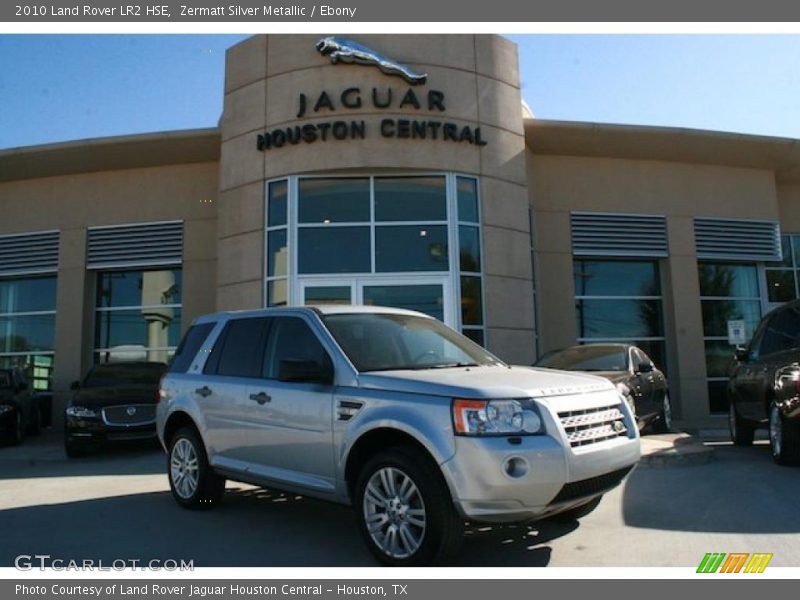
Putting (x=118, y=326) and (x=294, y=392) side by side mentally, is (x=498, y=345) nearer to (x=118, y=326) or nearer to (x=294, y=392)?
(x=294, y=392)

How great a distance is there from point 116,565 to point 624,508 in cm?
431

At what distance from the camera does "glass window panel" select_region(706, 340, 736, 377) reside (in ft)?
53.0

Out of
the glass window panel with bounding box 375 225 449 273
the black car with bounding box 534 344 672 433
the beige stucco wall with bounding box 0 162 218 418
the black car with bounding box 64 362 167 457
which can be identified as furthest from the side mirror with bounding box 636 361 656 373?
the beige stucco wall with bounding box 0 162 218 418

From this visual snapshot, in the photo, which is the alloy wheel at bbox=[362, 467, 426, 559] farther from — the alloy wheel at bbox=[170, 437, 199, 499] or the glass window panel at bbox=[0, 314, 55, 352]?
the glass window panel at bbox=[0, 314, 55, 352]

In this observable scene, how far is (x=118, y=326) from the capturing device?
54.2 feet

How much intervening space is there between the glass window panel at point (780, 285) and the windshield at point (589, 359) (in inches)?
334

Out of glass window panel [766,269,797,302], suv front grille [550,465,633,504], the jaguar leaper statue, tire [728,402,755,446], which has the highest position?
the jaguar leaper statue

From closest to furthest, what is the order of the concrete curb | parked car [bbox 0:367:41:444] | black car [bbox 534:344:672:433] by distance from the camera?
the concrete curb
black car [bbox 534:344:672:433]
parked car [bbox 0:367:41:444]

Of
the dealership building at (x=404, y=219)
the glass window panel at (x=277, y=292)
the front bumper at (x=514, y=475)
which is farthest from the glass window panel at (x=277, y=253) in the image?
the front bumper at (x=514, y=475)

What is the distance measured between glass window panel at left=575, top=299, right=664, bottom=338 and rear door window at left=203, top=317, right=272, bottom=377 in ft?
36.2

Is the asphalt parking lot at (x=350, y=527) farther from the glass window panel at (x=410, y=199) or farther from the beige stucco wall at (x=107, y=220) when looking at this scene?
the beige stucco wall at (x=107, y=220)

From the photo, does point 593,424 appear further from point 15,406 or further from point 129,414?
point 15,406

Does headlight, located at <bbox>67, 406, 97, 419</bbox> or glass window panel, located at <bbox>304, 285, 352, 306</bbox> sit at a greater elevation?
glass window panel, located at <bbox>304, 285, 352, 306</bbox>

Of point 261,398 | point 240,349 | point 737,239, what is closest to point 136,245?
point 240,349
